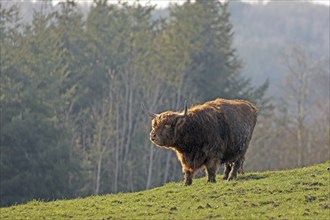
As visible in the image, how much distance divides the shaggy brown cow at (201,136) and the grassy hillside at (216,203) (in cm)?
64

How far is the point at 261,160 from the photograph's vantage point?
62188 mm

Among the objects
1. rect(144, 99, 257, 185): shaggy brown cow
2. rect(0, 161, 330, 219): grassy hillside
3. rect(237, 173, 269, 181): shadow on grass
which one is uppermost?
rect(144, 99, 257, 185): shaggy brown cow

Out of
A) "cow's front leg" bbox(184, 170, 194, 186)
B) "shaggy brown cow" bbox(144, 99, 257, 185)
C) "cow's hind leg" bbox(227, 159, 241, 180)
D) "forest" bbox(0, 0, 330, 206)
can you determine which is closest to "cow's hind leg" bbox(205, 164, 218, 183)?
"shaggy brown cow" bbox(144, 99, 257, 185)

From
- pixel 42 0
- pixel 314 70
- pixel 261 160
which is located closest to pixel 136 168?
pixel 261 160

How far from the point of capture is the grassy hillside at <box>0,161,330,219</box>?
1415cm

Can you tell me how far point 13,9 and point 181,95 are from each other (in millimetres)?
14368

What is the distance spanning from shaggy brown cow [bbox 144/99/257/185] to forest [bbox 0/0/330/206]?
2702 cm

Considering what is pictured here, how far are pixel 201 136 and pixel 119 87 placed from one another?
135ft

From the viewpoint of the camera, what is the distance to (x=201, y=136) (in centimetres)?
1842

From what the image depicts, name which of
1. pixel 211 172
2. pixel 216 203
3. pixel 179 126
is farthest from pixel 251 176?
pixel 216 203

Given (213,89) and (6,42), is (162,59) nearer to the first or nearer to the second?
(213,89)

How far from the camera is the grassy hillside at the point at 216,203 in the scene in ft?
46.4

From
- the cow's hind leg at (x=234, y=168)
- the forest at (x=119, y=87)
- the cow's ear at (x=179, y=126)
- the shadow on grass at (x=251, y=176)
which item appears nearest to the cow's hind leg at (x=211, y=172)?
the shadow on grass at (x=251, y=176)

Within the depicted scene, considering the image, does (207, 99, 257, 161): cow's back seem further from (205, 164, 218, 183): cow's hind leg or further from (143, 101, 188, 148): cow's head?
(143, 101, 188, 148): cow's head
